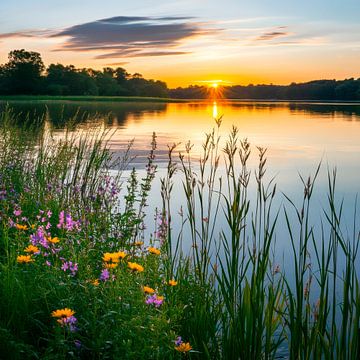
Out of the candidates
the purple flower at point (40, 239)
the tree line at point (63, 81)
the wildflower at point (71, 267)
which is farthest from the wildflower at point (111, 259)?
the tree line at point (63, 81)

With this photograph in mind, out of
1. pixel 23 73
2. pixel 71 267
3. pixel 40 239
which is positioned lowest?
pixel 71 267

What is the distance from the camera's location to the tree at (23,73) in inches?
3615

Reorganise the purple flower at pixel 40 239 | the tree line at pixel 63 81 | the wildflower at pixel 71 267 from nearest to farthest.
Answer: the wildflower at pixel 71 267 < the purple flower at pixel 40 239 < the tree line at pixel 63 81

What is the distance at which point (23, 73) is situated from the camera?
92.9m

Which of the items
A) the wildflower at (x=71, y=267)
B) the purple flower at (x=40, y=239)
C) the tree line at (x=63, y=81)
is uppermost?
the tree line at (x=63, y=81)

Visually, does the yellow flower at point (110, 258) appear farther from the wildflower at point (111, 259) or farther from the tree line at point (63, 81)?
the tree line at point (63, 81)

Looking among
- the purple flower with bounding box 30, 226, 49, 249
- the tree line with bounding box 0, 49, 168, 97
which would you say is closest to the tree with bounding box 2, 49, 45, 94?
the tree line with bounding box 0, 49, 168, 97

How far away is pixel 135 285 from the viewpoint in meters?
3.61

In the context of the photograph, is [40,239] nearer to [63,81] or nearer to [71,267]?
[71,267]

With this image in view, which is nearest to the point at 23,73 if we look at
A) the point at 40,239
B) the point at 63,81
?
the point at 63,81

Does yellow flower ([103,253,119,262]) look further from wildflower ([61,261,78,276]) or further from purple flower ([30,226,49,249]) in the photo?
purple flower ([30,226,49,249])

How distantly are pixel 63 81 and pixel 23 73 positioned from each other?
6.56m

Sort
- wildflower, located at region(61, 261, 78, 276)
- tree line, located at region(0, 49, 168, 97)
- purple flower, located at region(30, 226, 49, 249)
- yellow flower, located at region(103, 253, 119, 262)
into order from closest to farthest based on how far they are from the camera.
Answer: yellow flower, located at region(103, 253, 119, 262)
wildflower, located at region(61, 261, 78, 276)
purple flower, located at region(30, 226, 49, 249)
tree line, located at region(0, 49, 168, 97)

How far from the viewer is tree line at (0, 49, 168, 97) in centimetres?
9038
